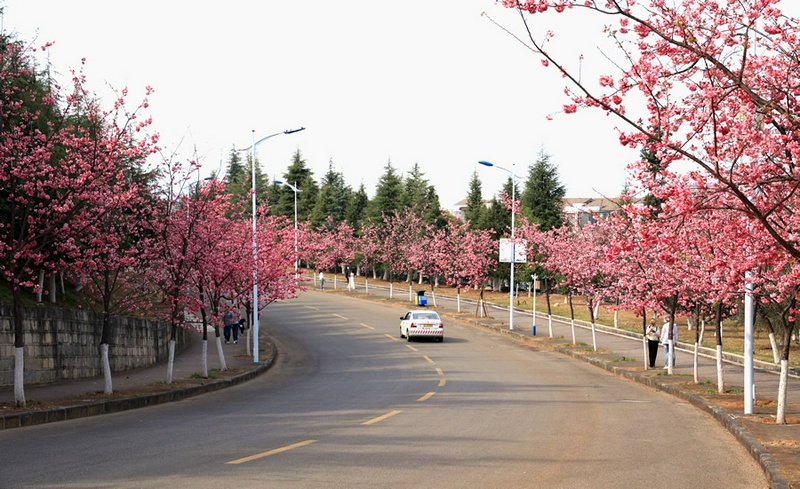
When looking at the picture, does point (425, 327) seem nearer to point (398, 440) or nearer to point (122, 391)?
point (122, 391)

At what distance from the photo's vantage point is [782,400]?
15.1 metres

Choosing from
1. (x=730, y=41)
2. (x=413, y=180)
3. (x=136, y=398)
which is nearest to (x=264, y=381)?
(x=136, y=398)

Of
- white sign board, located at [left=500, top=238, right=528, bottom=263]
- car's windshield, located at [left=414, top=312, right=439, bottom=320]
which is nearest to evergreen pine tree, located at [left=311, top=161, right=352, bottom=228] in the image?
white sign board, located at [left=500, top=238, right=528, bottom=263]

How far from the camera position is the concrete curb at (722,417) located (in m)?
10.6

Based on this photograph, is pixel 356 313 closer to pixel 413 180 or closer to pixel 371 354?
pixel 371 354

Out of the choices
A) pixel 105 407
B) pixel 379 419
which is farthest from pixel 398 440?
pixel 105 407

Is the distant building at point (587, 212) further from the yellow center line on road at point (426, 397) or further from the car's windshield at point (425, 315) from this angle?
the car's windshield at point (425, 315)

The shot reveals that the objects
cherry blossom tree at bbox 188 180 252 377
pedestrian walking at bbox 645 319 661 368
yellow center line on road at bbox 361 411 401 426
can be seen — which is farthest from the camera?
pedestrian walking at bbox 645 319 661 368

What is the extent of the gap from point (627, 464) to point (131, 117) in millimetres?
13263

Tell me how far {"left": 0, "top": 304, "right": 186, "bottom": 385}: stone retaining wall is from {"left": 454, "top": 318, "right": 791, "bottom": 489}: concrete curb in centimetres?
1535

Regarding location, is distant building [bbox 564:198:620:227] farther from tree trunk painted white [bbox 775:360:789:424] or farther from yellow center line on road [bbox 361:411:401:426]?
yellow center line on road [bbox 361:411:401:426]

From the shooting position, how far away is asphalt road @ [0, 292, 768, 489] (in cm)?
998

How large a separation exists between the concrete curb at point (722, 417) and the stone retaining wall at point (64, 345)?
15.3 m

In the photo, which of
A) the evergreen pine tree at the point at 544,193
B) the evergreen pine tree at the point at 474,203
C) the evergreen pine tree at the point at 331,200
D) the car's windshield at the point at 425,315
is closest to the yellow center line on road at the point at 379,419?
the car's windshield at the point at 425,315
